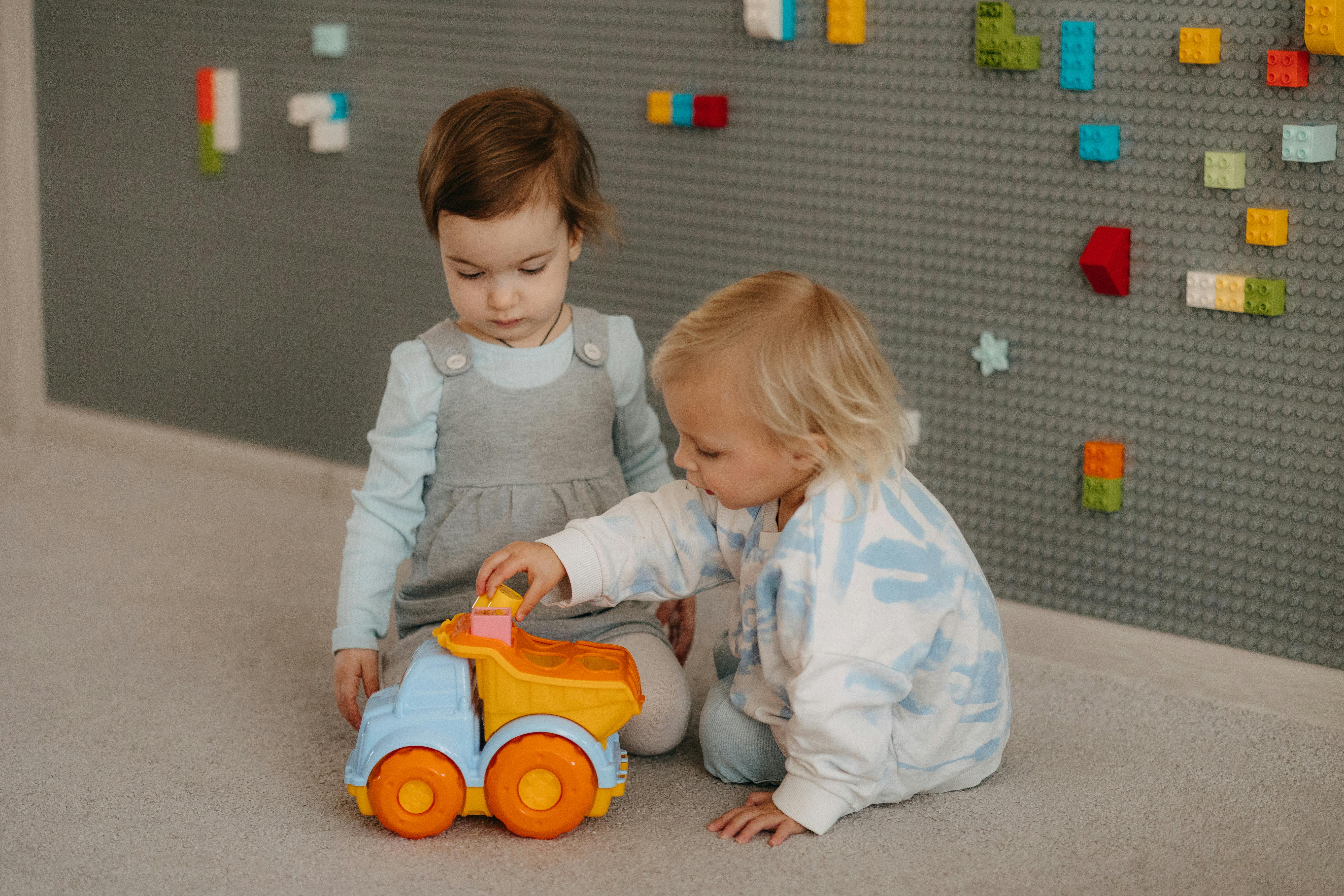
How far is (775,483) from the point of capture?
41.7 inches

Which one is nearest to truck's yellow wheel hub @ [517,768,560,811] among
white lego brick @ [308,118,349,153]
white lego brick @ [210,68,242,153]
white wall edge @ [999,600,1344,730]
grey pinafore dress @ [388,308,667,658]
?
grey pinafore dress @ [388,308,667,658]

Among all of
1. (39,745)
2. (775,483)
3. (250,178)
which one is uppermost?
(250,178)

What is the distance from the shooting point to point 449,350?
123 cm

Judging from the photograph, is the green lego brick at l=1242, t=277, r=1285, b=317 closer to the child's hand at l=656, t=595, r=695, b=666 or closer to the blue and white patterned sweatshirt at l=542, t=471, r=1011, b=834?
the blue and white patterned sweatshirt at l=542, t=471, r=1011, b=834

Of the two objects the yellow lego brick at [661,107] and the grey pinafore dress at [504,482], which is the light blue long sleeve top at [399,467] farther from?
the yellow lego brick at [661,107]

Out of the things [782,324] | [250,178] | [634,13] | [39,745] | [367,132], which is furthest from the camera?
[250,178]

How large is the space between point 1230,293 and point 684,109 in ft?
2.09

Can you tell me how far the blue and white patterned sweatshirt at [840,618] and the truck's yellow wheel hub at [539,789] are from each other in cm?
15

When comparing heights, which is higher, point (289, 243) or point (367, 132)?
point (367, 132)

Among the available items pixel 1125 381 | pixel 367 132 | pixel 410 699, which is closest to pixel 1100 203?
pixel 1125 381

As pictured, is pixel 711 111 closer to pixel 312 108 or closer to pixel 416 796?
pixel 312 108

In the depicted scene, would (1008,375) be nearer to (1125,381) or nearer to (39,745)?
(1125,381)

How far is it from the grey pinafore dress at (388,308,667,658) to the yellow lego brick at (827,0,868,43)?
451mm

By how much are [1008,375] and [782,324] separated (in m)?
0.48
